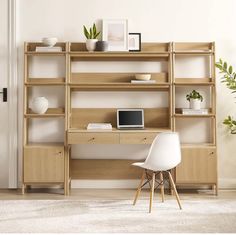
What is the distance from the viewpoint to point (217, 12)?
514 centimetres

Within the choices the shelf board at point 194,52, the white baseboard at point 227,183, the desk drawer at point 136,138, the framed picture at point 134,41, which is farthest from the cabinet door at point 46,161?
the white baseboard at point 227,183

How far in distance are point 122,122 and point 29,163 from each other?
110 centimetres

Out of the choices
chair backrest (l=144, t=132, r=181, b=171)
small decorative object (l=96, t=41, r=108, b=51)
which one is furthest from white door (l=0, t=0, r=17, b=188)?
chair backrest (l=144, t=132, r=181, b=171)

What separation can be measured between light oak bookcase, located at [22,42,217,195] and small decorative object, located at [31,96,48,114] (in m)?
0.07

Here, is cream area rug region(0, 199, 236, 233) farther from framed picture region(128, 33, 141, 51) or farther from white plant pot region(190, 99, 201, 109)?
framed picture region(128, 33, 141, 51)

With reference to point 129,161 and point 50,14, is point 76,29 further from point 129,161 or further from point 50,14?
point 129,161

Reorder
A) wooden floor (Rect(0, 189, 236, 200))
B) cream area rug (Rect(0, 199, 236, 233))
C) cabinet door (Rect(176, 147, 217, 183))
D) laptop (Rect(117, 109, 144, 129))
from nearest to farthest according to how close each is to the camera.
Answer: cream area rug (Rect(0, 199, 236, 233))
wooden floor (Rect(0, 189, 236, 200))
cabinet door (Rect(176, 147, 217, 183))
laptop (Rect(117, 109, 144, 129))

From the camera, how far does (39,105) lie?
16.0 ft

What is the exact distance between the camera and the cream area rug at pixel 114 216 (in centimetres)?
355

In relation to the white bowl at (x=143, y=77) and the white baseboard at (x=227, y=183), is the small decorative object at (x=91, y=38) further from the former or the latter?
the white baseboard at (x=227, y=183)

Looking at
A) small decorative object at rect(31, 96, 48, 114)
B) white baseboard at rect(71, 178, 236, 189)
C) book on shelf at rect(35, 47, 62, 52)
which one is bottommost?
white baseboard at rect(71, 178, 236, 189)

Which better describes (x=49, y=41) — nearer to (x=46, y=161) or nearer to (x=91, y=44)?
(x=91, y=44)

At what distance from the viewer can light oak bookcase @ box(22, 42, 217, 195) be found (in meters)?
4.78

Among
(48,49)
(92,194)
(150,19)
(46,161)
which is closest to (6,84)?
(48,49)
